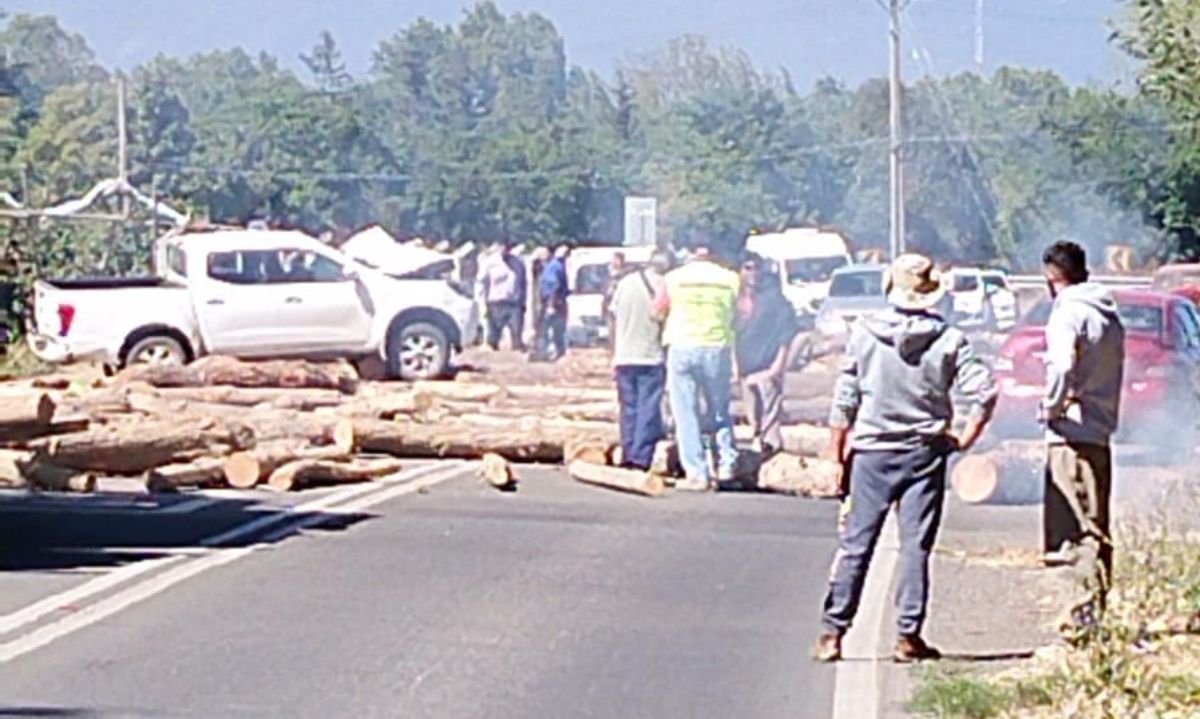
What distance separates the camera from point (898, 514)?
420 inches

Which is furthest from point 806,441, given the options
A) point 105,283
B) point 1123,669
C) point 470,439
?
point 105,283

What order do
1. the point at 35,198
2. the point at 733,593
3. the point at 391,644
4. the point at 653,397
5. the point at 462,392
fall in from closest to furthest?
the point at 391,644 → the point at 733,593 → the point at 653,397 → the point at 462,392 → the point at 35,198

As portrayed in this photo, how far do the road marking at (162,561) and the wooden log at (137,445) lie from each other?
1.12 meters

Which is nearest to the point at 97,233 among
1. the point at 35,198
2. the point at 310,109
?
the point at 35,198

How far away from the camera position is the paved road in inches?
396

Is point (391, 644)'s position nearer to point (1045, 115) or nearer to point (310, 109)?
point (1045, 115)

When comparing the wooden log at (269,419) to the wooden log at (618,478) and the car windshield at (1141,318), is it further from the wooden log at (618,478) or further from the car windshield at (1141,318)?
the car windshield at (1141,318)

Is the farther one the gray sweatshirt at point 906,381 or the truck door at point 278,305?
the truck door at point 278,305

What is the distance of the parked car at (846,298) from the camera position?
118 feet

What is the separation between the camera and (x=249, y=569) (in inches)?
535

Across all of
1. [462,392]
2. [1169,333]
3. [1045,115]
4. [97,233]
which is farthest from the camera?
[1045,115]

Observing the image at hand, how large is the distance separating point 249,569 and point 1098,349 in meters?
5.01

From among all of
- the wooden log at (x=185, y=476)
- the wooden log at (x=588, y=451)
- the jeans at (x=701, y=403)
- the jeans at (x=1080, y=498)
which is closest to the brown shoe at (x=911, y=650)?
the jeans at (x=1080, y=498)

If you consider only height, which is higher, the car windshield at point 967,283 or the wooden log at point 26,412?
the car windshield at point 967,283
